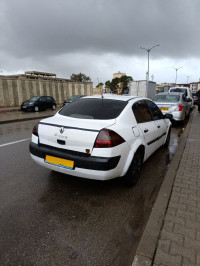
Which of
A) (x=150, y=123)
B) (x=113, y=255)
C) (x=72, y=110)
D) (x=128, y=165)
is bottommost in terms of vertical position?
(x=113, y=255)

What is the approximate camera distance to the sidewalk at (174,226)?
1.93 m

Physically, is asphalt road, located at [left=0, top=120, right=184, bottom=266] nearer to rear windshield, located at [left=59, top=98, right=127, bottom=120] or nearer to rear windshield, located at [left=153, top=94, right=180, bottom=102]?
rear windshield, located at [left=59, top=98, right=127, bottom=120]

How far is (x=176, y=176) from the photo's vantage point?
371cm

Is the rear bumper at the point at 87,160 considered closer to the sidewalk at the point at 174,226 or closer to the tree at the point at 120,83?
the sidewalk at the point at 174,226

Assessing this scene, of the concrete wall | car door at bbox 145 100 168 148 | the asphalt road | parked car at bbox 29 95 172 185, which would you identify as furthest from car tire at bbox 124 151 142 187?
the concrete wall

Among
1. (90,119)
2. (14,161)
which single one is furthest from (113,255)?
(14,161)

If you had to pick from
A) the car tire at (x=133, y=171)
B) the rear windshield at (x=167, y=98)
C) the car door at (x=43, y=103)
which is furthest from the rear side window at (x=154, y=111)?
the car door at (x=43, y=103)

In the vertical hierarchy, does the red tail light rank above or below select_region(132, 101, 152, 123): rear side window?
below

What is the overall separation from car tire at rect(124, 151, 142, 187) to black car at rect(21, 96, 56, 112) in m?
16.0

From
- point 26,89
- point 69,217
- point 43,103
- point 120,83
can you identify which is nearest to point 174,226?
point 69,217

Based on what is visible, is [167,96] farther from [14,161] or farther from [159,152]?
[14,161]

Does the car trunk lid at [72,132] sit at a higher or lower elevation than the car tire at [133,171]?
higher

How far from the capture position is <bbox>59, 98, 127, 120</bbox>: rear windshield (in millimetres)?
3288

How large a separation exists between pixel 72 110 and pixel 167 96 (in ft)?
24.1
